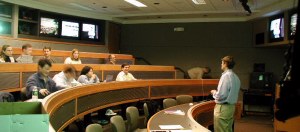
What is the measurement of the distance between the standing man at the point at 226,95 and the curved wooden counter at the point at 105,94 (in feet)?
6.68

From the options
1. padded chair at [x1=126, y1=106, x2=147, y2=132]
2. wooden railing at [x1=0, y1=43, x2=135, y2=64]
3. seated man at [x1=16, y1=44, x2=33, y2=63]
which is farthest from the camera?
wooden railing at [x1=0, y1=43, x2=135, y2=64]

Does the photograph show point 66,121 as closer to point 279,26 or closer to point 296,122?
point 296,122

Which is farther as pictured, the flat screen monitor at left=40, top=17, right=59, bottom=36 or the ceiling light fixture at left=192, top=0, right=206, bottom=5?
the flat screen monitor at left=40, top=17, right=59, bottom=36

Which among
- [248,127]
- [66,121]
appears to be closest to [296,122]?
[248,127]

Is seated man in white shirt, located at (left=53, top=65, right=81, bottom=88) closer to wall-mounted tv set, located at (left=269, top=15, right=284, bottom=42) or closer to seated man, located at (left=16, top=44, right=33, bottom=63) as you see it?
seated man, located at (left=16, top=44, right=33, bottom=63)

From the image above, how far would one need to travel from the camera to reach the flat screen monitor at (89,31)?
37.1 feet

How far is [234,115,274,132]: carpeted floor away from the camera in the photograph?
7637 millimetres

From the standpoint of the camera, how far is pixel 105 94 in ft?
18.4

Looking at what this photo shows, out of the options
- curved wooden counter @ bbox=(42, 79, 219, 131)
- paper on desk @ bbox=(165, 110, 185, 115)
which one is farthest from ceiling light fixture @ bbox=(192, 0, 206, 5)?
paper on desk @ bbox=(165, 110, 185, 115)

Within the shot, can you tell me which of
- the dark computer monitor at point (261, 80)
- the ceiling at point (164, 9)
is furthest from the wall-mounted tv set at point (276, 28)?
the dark computer monitor at point (261, 80)

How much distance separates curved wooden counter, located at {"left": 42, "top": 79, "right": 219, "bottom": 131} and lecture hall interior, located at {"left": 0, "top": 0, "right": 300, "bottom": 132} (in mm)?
23

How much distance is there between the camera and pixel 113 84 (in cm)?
584

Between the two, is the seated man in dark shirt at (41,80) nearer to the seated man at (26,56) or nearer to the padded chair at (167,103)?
the seated man at (26,56)

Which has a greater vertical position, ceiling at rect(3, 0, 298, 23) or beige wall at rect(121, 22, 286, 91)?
ceiling at rect(3, 0, 298, 23)
